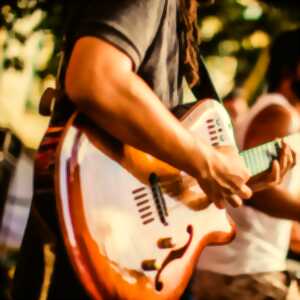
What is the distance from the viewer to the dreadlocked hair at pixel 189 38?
5.14 feet

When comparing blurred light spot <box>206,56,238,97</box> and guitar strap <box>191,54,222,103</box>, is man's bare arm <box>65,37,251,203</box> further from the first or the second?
blurred light spot <box>206,56,238,97</box>

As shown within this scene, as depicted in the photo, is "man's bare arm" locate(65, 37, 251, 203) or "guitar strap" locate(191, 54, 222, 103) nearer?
"man's bare arm" locate(65, 37, 251, 203)

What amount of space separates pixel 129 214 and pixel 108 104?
297 millimetres

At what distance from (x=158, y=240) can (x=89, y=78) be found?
0.48 meters

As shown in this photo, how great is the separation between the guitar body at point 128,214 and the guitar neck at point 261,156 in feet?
0.91

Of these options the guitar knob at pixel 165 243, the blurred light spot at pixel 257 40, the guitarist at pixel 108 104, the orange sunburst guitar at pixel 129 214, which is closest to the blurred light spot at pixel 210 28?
the blurred light spot at pixel 257 40

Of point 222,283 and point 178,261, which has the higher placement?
point 178,261

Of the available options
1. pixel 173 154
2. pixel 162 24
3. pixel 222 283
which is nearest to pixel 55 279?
pixel 173 154

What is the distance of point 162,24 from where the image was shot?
53.9 inches

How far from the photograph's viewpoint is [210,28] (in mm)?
4391

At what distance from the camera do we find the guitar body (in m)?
1.19

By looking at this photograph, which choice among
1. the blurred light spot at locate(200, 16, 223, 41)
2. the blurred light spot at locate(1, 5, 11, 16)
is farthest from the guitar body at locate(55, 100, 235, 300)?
the blurred light spot at locate(200, 16, 223, 41)

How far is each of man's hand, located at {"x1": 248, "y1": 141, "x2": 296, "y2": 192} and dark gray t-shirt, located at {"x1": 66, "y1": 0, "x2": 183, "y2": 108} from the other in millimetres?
639

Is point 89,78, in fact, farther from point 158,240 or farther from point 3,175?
point 3,175
